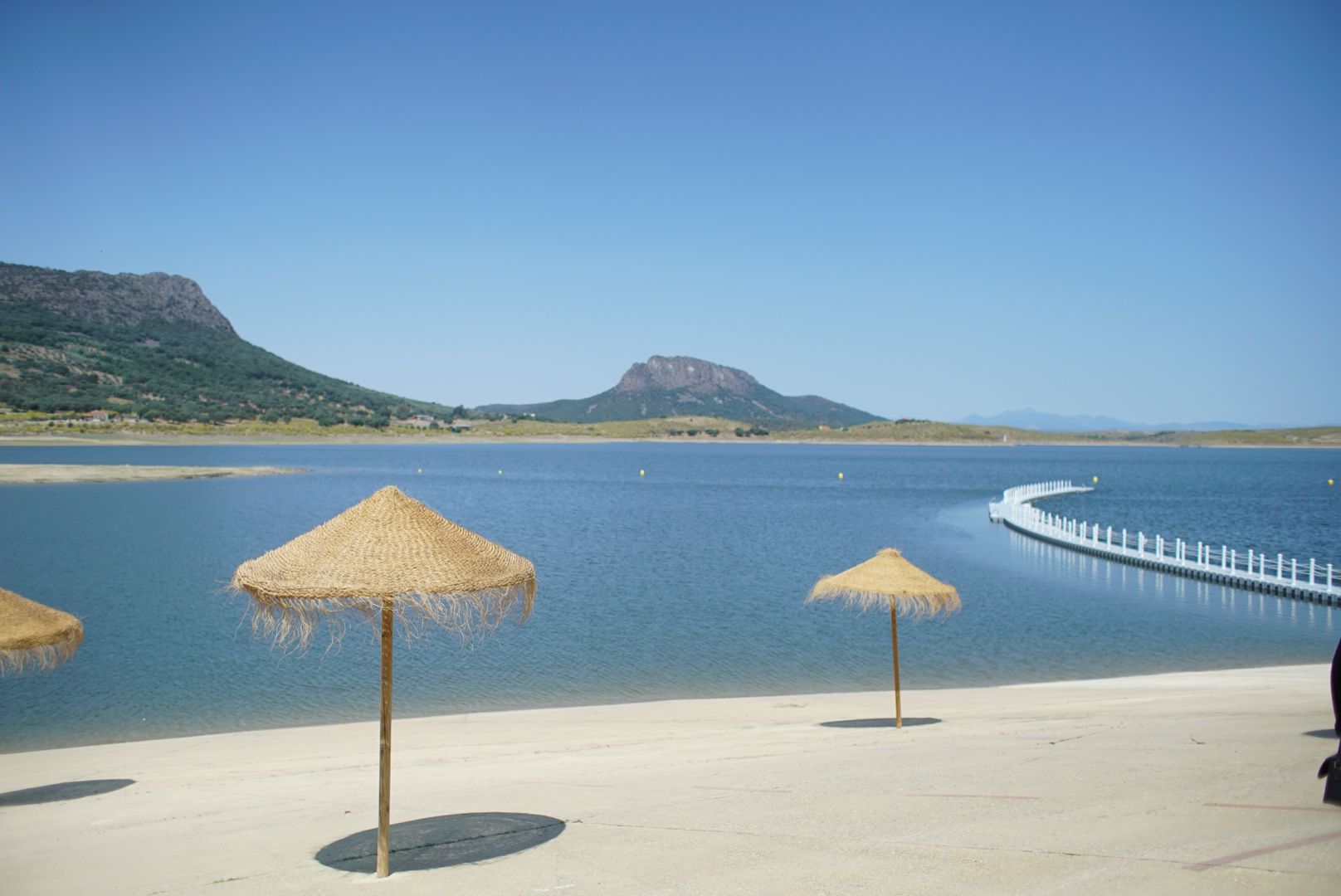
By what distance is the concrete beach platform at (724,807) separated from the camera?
7.09m

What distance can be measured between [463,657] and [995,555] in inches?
1065

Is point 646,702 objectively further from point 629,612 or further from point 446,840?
point 446,840

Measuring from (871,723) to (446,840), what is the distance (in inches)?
308

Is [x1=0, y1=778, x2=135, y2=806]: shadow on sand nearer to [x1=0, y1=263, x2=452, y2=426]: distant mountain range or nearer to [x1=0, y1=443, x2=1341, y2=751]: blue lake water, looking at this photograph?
[x1=0, y1=443, x2=1341, y2=751]: blue lake water

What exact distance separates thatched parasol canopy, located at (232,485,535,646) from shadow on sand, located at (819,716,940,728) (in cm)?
806

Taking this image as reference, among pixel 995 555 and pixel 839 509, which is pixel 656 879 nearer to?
pixel 995 555

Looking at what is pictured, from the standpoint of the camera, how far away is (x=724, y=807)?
9062 millimetres

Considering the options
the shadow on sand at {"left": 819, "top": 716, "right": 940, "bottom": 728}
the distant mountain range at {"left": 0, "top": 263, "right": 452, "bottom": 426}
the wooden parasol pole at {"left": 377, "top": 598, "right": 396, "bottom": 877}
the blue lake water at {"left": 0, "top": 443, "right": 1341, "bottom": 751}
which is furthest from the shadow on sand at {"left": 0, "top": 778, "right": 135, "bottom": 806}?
the distant mountain range at {"left": 0, "top": 263, "right": 452, "bottom": 426}

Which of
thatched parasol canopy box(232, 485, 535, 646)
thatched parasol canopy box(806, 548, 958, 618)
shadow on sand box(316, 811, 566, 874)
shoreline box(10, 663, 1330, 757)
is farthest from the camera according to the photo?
shoreline box(10, 663, 1330, 757)

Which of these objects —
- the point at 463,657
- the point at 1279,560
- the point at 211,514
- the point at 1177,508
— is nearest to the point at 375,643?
the point at 463,657

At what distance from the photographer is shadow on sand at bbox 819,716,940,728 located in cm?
1443

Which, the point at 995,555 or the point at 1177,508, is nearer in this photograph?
the point at 995,555

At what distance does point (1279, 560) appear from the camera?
3109 centimetres

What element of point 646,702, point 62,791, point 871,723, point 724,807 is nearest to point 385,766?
point 724,807
